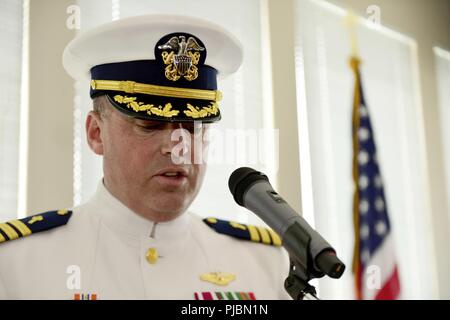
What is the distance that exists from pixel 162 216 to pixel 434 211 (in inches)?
62.9

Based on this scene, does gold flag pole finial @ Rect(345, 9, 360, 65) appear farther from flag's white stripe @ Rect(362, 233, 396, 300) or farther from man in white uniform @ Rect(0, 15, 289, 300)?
man in white uniform @ Rect(0, 15, 289, 300)

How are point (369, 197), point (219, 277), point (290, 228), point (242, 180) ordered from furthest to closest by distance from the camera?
Answer: point (369, 197) → point (219, 277) → point (242, 180) → point (290, 228)

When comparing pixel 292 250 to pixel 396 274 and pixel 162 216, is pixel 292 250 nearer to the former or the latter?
pixel 162 216

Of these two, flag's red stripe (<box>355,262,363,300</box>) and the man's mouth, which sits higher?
the man's mouth

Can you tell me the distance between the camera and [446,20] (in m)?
2.90

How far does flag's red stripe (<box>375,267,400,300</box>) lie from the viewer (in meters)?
2.59

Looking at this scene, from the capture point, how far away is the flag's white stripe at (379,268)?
252 centimetres

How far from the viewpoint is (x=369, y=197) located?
2609 mm

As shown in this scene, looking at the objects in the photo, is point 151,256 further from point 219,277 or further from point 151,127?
point 151,127

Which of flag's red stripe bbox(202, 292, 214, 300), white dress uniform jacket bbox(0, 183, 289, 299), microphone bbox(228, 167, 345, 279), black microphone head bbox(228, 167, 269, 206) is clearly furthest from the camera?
flag's red stripe bbox(202, 292, 214, 300)

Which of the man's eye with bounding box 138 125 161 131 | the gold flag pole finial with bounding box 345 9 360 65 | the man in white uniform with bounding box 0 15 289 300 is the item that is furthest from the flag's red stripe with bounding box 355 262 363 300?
the man's eye with bounding box 138 125 161 131

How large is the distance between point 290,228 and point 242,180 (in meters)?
0.16

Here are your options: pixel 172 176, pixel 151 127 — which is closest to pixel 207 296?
pixel 172 176
